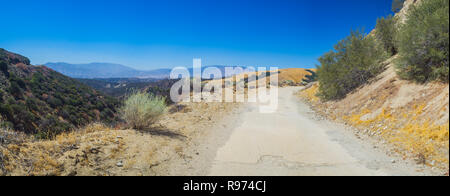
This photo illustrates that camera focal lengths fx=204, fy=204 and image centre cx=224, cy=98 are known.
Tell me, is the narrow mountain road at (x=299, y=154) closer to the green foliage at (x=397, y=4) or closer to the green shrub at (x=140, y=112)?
the green shrub at (x=140, y=112)

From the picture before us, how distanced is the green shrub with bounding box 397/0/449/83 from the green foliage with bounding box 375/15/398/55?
5.87m

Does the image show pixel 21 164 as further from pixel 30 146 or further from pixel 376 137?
pixel 376 137

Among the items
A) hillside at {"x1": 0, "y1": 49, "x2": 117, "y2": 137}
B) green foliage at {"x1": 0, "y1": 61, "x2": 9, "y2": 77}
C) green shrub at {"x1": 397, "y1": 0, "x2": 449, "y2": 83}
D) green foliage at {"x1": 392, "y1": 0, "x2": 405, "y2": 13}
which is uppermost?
green foliage at {"x1": 392, "y1": 0, "x2": 405, "y2": 13}

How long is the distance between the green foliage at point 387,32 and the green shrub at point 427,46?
587 cm

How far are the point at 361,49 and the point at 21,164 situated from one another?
13953 mm

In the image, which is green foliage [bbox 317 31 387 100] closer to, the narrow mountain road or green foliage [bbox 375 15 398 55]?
green foliage [bbox 375 15 398 55]

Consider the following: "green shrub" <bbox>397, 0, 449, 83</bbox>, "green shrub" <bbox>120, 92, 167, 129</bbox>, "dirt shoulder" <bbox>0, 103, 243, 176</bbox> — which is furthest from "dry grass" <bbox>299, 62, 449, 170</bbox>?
"green shrub" <bbox>120, 92, 167, 129</bbox>

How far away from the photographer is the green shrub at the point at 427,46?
527 centimetres

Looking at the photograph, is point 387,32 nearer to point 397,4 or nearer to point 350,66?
point 350,66

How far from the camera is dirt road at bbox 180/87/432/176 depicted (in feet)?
12.0

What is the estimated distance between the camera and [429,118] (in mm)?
4602

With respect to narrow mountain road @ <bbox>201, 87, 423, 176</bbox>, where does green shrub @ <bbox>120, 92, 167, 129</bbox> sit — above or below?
above

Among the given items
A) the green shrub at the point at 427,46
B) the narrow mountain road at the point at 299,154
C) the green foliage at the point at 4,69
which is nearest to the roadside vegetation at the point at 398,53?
the green shrub at the point at 427,46

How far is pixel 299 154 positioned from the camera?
4492 millimetres
